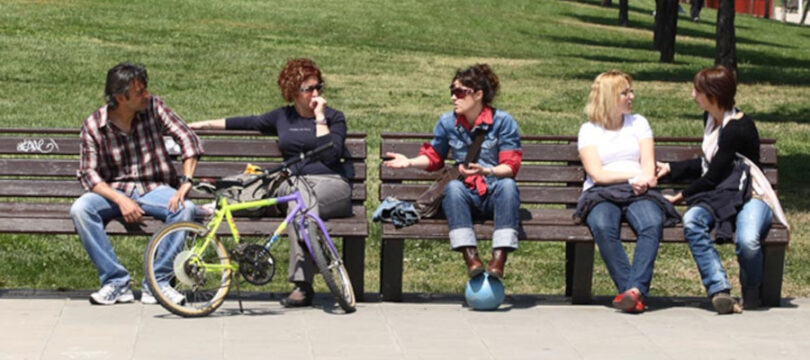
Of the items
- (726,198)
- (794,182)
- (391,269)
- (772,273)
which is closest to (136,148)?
(391,269)

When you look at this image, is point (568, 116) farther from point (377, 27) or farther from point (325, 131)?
point (377, 27)

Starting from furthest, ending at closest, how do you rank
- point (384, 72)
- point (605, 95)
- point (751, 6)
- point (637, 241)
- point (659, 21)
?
point (751, 6), point (659, 21), point (384, 72), point (605, 95), point (637, 241)

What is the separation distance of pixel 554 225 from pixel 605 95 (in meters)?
0.80

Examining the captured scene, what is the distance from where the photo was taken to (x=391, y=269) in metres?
8.23

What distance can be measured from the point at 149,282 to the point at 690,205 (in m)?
3.04

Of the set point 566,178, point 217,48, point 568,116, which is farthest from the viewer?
point 217,48

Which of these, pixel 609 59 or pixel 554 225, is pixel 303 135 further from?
pixel 609 59

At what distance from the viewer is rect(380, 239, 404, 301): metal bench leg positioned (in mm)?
8180

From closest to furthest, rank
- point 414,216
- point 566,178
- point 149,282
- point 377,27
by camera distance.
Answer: point 149,282, point 414,216, point 566,178, point 377,27

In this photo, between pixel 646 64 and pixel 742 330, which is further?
pixel 646 64

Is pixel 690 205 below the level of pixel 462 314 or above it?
above

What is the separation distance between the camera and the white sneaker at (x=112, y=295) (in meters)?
7.89

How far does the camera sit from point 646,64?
30.9 metres

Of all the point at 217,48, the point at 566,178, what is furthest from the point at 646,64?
the point at 566,178
